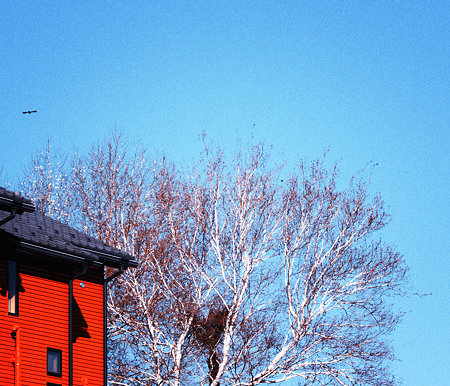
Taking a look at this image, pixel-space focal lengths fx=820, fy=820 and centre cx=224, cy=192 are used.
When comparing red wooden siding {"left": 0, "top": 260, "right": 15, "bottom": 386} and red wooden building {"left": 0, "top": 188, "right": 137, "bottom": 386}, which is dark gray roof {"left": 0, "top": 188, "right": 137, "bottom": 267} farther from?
red wooden siding {"left": 0, "top": 260, "right": 15, "bottom": 386}

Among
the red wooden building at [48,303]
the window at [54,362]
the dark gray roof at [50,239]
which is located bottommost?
the window at [54,362]

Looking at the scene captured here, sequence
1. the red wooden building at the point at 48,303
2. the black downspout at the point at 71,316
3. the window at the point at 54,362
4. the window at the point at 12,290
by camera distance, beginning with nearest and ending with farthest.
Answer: the red wooden building at the point at 48,303, the window at the point at 12,290, the window at the point at 54,362, the black downspout at the point at 71,316

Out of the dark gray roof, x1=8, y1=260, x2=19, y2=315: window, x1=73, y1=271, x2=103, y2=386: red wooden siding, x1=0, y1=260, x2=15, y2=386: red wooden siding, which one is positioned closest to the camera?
x1=0, y1=260, x2=15, y2=386: red wooden siding

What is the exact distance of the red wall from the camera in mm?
23141

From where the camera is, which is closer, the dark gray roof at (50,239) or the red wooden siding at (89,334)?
the dark gray roof at (50,239)

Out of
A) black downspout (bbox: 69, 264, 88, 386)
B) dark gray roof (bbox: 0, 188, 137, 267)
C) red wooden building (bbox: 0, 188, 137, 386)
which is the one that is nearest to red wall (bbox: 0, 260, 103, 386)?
red wooden building (bbox: 0, 188, 137, 386)

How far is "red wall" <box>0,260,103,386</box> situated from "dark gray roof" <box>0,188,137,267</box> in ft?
1.95

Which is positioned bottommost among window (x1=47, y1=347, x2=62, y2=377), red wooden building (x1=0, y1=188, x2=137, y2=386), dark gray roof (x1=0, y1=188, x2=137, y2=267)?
window (x1=47, y1=347, x2=62, y2=377)

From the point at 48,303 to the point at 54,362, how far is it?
5.76 ft

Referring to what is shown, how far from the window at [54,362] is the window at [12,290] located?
168 centimetres

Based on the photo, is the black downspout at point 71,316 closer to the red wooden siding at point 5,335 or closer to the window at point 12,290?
the window at point 12,290

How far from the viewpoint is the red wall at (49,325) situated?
23141 mm

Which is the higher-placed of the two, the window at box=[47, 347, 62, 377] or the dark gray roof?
the dark gray roof

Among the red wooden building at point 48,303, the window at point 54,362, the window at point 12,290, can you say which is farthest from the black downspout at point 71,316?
the window at point 12,290
